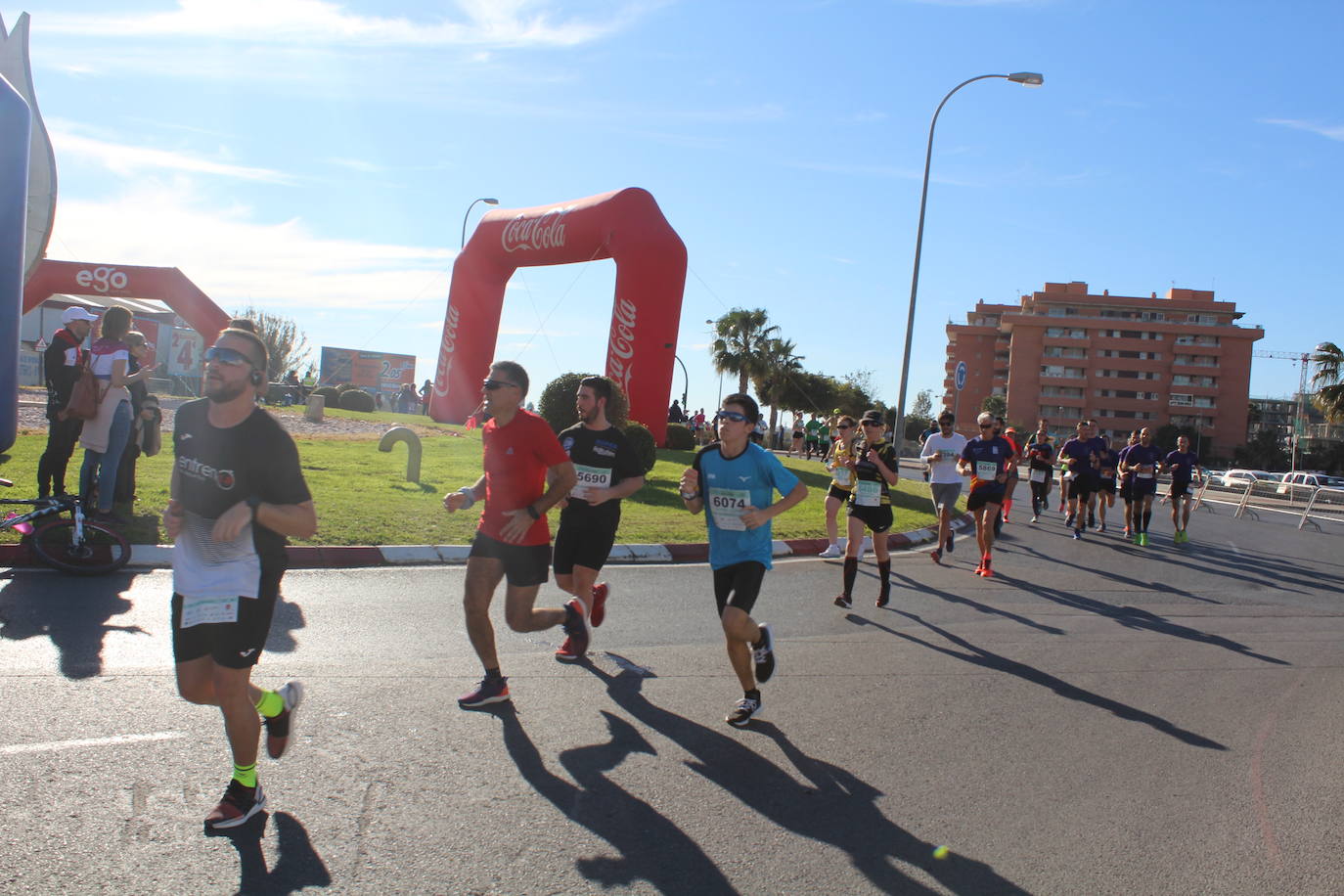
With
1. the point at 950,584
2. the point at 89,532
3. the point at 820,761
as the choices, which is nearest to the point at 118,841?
the point at 820,761

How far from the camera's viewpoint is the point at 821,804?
418 centimetres

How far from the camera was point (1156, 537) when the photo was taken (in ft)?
55.5

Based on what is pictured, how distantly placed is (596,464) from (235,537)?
3058 millimetres

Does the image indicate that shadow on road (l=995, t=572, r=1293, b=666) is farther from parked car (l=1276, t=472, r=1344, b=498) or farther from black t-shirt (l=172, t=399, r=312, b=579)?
parked car (l=1276, t=472, r=1344, b=498)

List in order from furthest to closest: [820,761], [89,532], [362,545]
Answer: [362,545] < [89,532] < [820,761]

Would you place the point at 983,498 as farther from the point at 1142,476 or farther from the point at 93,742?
the point at 93,742

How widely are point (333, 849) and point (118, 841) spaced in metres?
0.70

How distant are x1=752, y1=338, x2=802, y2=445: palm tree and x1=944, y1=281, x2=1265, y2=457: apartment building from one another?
135ft

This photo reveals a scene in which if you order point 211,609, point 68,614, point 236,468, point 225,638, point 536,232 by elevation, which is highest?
point 536,232

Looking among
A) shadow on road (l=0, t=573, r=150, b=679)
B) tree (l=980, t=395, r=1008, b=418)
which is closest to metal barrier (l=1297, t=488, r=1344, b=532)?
shadow on road (l=0, t=573, r=150, b=679)

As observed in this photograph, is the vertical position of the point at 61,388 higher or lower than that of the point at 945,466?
higher

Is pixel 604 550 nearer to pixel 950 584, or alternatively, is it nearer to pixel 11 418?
pixel 950 584

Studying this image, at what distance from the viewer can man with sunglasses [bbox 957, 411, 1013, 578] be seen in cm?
1109

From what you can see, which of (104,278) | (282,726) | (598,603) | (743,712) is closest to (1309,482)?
(104,278)
